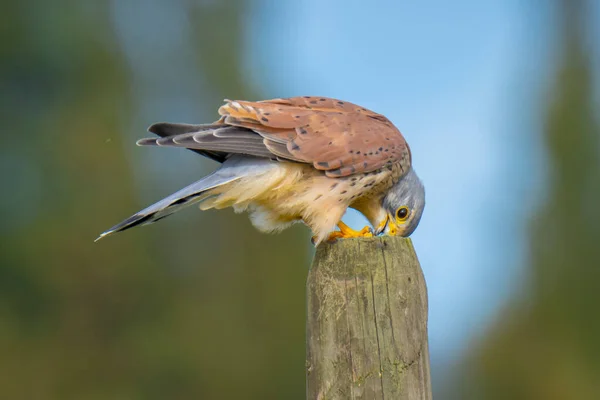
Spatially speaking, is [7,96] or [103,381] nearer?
[103,381]

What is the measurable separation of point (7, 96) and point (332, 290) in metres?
8.52

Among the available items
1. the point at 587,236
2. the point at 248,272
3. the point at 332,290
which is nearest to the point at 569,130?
the point at 587,236

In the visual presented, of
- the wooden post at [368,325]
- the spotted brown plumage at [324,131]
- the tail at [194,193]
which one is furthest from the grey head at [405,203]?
the wooden post at [368,325]

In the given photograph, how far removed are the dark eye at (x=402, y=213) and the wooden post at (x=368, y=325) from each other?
1.33 m

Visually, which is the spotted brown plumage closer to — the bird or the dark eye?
the bird

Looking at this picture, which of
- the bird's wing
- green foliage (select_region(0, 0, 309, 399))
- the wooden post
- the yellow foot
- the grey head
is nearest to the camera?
the wooden post

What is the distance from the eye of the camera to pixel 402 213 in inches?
150

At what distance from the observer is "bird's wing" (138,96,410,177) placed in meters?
3.21

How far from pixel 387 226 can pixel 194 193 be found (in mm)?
1132

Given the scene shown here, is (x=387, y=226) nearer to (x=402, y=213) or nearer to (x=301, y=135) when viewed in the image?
(x=402, y=213)

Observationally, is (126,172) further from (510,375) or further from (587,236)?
(587,236)

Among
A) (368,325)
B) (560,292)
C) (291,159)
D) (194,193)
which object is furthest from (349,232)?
(560,292)

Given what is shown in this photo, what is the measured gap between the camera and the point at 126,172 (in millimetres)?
9156

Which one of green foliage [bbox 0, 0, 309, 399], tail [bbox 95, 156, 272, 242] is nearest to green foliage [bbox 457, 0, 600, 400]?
green foliage [bbox 0, 0, 309, 399]
